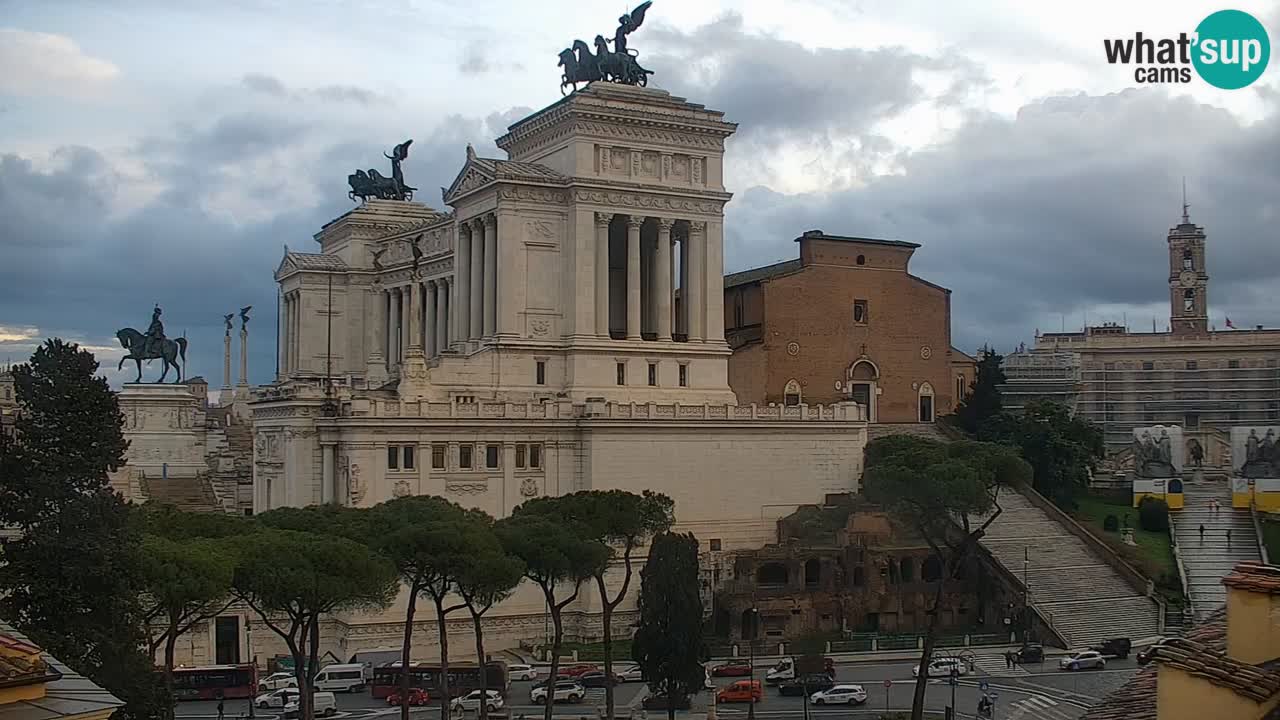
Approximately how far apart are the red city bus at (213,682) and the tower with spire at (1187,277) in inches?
3844

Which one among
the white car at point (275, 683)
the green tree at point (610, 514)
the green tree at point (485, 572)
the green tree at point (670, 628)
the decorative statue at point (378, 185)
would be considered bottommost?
the white car at point (275, 683)

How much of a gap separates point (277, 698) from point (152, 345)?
144 ft

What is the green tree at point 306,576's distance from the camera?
38281 millimetres

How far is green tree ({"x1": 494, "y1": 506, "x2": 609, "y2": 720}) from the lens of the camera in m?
46.0

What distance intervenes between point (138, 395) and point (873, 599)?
50.6m

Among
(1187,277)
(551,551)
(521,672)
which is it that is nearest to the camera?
(551,551)

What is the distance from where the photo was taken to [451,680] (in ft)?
171

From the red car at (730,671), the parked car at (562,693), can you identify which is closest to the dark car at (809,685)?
the red car at (730,671)

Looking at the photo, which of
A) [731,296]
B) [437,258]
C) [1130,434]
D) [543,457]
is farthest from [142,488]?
[1130,434]

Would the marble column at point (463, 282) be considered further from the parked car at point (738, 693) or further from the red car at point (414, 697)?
the parked car at point (738, 693)

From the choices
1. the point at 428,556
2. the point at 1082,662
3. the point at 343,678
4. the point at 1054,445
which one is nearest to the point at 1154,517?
the point at 1054,445

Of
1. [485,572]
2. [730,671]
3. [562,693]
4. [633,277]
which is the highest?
[633,277]

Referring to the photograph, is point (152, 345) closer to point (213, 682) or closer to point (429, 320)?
point (429, 320)

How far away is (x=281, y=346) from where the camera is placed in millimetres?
103375
